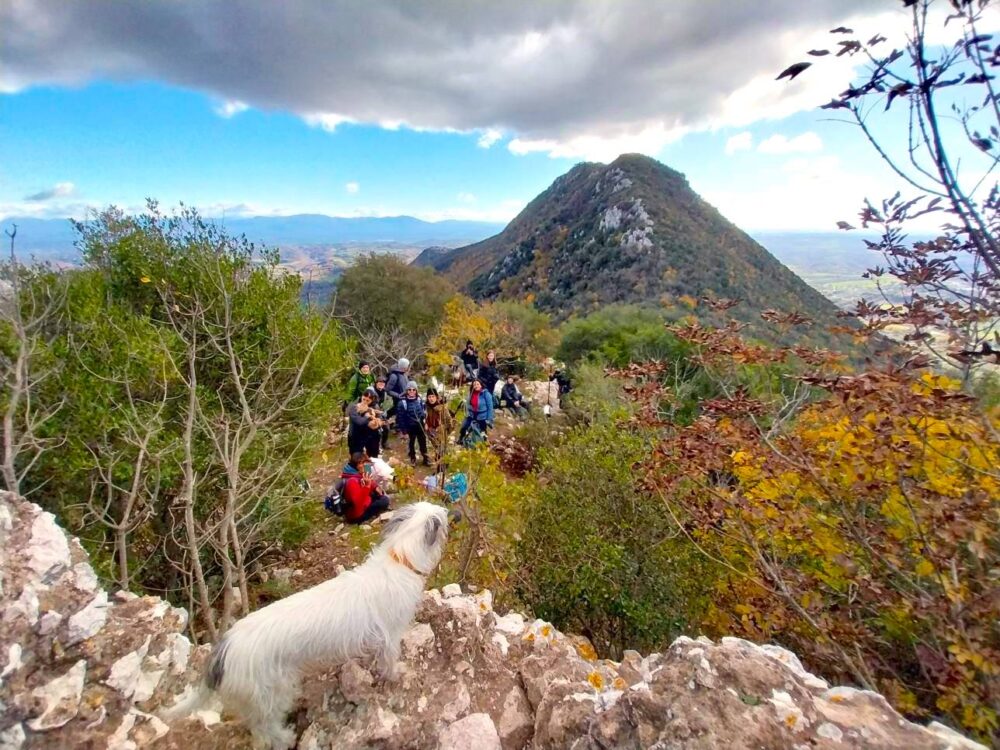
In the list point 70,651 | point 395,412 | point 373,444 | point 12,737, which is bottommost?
point 395,412

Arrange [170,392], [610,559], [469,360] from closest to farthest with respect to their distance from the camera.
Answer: [610,559], [170,392], [469,360]

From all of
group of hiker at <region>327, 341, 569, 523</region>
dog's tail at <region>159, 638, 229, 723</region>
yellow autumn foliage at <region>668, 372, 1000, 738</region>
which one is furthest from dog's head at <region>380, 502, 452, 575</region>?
group of hiker at <region>327, 341, 569, 523</region>

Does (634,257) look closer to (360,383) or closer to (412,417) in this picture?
(360,383)

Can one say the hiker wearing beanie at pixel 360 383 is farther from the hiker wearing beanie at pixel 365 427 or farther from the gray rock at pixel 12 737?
the gray rock at pixel 12 737

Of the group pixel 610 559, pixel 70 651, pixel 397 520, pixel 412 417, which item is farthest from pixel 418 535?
pixel 412 417

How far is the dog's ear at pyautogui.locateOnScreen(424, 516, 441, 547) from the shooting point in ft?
12.4

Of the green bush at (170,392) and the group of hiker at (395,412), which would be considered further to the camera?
the group of hiker at (395,412)

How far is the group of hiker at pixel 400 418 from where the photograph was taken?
837 centimetres

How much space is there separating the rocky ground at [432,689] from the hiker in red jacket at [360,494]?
169 inches

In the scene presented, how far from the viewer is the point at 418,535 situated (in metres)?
3.73

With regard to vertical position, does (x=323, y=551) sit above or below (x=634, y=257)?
below

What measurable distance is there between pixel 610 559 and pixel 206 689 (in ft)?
11.3

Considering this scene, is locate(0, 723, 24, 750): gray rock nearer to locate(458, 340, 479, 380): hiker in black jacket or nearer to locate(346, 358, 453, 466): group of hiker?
locate(346, 358, 453, 466): group of hiker

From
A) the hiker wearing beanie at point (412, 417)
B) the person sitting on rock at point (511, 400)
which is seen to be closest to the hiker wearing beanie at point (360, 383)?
the hiker wearing beanie at point (412, 417)
